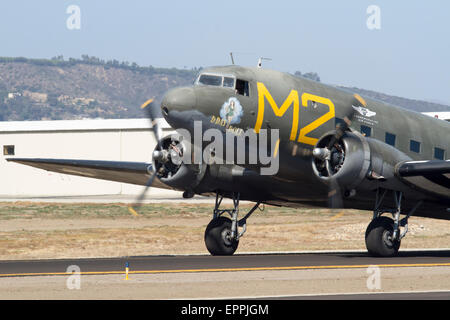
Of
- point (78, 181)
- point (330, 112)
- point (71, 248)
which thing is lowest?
point (78, 181)

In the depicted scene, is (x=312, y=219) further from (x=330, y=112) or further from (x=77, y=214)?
(x=330, y=112)

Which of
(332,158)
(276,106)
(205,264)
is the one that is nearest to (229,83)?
(276,106)

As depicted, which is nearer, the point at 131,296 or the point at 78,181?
the point at 131,296

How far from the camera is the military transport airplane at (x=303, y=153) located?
71.8 feet

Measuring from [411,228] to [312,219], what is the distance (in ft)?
31.6

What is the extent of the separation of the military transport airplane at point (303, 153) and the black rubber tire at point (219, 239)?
1.3 inches

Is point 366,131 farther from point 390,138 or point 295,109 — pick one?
point 295,109

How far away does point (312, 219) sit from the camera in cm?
5316

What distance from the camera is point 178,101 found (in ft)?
69.1

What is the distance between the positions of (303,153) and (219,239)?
4.49m

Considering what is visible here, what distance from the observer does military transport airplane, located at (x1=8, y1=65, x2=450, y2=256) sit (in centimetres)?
2189

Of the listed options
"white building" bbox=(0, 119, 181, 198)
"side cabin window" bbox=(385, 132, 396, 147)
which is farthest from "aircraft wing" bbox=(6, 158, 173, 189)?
"white building" bbox=(0, 119, 181, 198)
